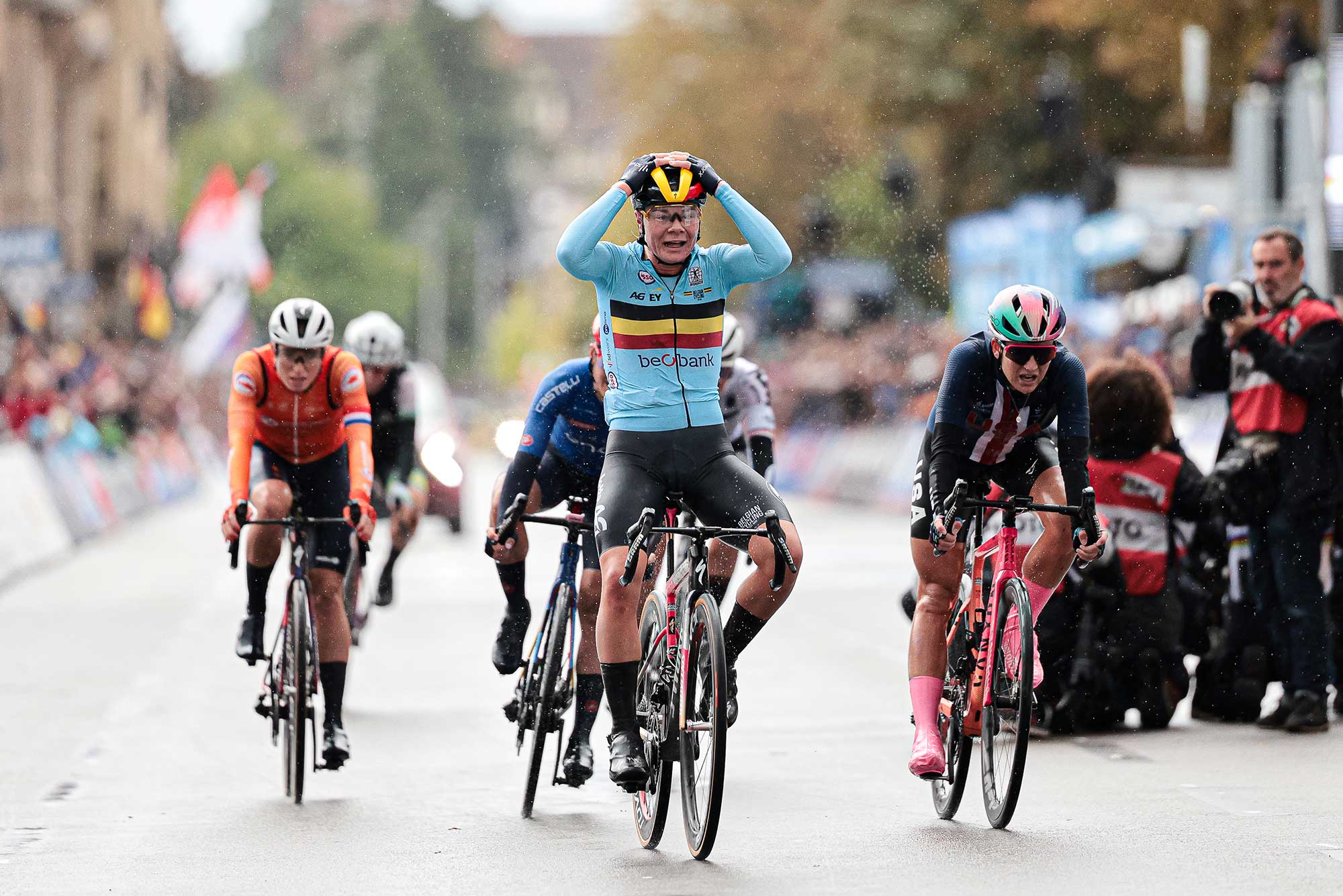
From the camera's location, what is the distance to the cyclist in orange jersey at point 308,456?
866cm

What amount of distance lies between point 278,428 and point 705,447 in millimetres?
2443

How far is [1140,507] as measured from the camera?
31.9 ft

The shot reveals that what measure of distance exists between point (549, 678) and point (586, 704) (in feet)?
0.89

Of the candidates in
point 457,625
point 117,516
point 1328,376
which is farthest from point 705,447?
point 117,516

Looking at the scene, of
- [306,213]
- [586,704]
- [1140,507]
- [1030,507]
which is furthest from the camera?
[306,213]

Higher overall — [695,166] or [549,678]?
[695,166]

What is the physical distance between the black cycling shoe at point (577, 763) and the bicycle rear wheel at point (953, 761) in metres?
1.21

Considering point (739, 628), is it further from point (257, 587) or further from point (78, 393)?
point (78, 393)

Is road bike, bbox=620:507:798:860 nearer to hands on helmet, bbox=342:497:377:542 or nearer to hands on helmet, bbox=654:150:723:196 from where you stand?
hands on helmet, bbox=654:150:723:196

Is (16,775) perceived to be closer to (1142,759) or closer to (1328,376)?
(1142,759)

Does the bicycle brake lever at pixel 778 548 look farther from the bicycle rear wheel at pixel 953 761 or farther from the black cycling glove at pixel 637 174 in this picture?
the black cycling glove at pixel 637 174

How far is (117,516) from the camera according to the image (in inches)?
1096

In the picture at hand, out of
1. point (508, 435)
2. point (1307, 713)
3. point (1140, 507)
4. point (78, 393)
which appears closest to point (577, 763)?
point (1140, 507)

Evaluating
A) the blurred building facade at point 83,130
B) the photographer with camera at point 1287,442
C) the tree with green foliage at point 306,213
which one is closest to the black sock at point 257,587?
the photographer with camera at point 1287,442
